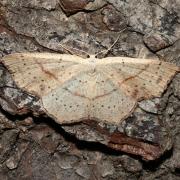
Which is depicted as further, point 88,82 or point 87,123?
point 88,82

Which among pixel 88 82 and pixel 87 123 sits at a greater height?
pixel 88 82

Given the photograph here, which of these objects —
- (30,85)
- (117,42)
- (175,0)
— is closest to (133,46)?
(117,42)

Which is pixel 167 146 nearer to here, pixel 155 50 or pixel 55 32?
pixel 155 50
